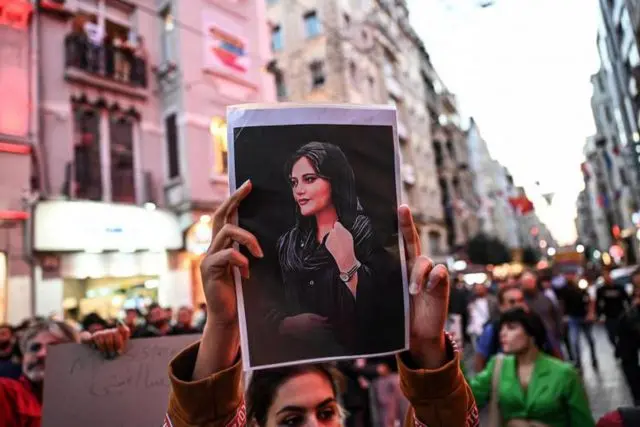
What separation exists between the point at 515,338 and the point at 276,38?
83.5 ft

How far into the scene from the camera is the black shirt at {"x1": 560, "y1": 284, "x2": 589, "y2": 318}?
32.3ft

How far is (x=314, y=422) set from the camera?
1710 mm

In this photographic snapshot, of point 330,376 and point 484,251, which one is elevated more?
point 484,251

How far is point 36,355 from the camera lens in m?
2.98

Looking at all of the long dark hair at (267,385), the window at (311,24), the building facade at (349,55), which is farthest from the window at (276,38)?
the long dark hair at (267,385)

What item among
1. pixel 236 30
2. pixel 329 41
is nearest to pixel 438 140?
pixel 329 41

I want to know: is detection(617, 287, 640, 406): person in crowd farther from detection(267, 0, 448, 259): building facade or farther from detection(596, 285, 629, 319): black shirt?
detection(267, 0, 448, 259): building facade

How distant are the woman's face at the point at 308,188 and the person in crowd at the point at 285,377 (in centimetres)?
15

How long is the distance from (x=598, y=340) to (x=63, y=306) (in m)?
13.3

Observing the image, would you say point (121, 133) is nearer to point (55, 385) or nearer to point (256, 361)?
point (55, 385)

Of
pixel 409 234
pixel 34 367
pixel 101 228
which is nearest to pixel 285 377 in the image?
pixel 409 234

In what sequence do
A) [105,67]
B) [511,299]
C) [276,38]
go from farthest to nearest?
[276,38] < [105,67] < [511,299]

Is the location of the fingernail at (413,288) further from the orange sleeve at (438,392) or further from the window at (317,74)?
the window at (317,74)

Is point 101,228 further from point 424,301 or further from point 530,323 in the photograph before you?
point 424,301
